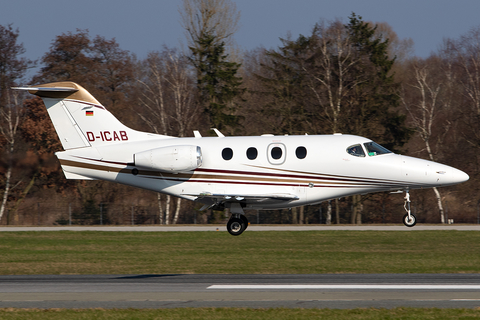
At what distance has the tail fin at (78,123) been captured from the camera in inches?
864

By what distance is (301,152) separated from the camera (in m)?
20.2

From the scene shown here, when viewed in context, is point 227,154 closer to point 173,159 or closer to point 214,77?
point 173,159

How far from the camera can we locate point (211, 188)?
20906mm

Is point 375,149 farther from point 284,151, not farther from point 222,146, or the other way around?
point 222,146

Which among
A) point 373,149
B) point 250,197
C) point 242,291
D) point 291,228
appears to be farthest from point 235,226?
point 291,228

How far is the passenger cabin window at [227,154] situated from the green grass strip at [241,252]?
543cm

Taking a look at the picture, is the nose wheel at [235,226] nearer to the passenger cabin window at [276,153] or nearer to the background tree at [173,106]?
the passenger cabin window at [276,153]

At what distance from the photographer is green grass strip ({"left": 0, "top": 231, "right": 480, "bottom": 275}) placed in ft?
81.9

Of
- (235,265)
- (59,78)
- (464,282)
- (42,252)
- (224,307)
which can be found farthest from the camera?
(59,78)

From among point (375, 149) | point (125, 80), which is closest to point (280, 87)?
point (125, 80)

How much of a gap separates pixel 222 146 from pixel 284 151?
7.02ft

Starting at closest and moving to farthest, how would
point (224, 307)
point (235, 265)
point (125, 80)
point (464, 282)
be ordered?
point (224, 307) < point (464, 282) < point (235, 265) < point (125, 80)

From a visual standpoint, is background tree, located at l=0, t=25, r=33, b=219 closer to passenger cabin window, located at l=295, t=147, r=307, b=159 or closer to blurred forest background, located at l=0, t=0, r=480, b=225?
blurred forest background, located at l=0, t=0, r=480, b=225

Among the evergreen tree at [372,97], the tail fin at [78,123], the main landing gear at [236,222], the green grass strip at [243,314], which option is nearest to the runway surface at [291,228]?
the evergreen tree at [372,97]
